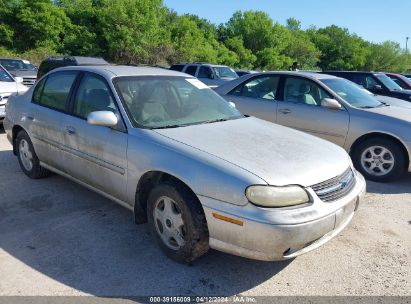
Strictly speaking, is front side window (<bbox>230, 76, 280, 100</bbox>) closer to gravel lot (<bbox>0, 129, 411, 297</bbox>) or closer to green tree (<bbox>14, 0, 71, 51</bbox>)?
gravel lot (<bbox>0, 129, 411, 297</bbox>)

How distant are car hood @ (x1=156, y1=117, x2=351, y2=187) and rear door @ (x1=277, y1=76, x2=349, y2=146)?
2.24 metres

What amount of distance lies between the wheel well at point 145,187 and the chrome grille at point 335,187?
1.15 m

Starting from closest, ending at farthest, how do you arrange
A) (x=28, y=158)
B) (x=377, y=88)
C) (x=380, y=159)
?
(x=28, y=158), (x=380, y=159), (x=377, y=88)

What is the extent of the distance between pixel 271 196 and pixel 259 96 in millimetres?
4407

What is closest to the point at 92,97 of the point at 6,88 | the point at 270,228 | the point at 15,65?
the point at 270,228

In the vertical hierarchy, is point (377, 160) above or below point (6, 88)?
below

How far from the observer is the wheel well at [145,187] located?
10.8ft

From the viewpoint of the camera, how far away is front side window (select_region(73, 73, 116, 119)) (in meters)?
3.87

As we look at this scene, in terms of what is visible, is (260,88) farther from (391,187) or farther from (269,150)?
(269,150)

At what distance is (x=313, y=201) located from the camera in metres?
2.84

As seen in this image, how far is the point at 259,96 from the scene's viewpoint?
690cm

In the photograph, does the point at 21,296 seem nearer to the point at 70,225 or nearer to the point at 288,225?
the point at 70,225

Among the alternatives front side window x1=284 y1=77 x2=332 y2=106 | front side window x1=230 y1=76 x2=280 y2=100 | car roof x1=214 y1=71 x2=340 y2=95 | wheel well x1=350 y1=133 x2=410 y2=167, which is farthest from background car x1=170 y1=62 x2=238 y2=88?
wheel well x1=350 y1=133 x2=410 y2=167

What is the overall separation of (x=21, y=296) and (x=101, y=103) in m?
1.94
